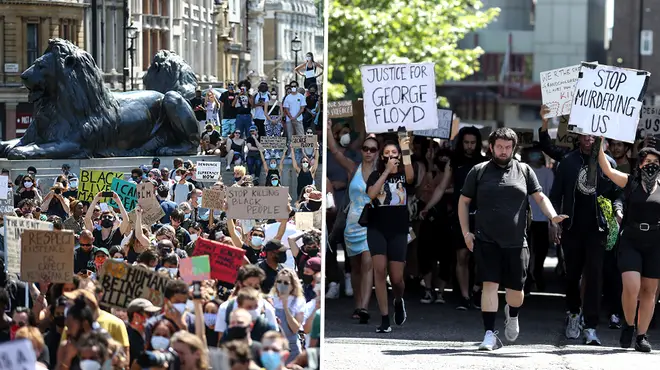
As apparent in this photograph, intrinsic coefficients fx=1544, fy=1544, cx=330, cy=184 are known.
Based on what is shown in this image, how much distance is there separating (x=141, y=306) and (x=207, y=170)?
1013 millimetres

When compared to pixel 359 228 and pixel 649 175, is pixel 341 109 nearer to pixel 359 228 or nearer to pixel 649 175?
pixel 359 228

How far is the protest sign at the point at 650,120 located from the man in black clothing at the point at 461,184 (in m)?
2.91

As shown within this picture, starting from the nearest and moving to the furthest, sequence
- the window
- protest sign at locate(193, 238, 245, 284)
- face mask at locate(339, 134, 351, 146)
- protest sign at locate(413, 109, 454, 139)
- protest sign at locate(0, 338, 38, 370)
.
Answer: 1. protest sign at locate(0, 338, 38, 370)
2. protest sign at locate(193, 238, 245, 284)
3. the window
4. face mask at locate(339, 134, 351, 146)
5. protest sign at locate(413, 109, 454, 139)

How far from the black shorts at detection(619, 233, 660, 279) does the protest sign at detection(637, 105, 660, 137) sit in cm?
509

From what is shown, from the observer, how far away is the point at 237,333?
7.91 metres

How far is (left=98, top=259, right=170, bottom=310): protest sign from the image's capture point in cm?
827

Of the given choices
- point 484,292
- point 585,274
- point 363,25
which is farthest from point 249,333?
point 363,25

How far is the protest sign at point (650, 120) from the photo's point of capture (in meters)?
16.8

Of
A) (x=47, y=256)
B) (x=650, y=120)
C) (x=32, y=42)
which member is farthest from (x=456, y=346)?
(x=650, y=120)

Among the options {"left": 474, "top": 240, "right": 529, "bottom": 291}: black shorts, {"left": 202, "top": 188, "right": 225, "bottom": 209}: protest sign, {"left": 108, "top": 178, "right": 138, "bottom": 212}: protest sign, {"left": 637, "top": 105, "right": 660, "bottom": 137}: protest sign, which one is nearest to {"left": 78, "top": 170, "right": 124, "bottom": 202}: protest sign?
{"left": 108, "top": 178, "right": 138, "bottom": 212}: protest sign

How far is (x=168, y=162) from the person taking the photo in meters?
8.91

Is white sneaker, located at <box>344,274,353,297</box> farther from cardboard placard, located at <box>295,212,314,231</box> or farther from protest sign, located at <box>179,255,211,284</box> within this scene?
protest sign, located at <box>179,255,211,284</box>

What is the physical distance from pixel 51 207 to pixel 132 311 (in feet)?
2.78

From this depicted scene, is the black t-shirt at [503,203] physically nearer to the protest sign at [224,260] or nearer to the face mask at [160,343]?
the protest sign at [224,260]
